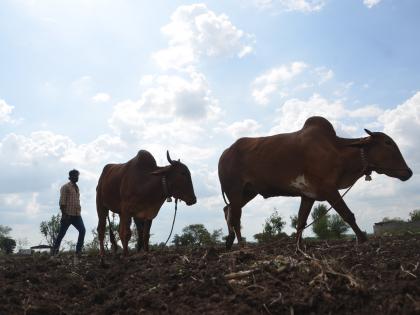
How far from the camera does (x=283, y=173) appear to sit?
8125 mm

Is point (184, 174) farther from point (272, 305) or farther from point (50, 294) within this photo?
point (272, 305)

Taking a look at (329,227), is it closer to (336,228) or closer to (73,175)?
(336,228)

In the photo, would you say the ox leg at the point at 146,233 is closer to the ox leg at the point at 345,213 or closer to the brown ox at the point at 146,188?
the brown ox at the point at 146,188

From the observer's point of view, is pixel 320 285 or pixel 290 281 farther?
pixel 290 281

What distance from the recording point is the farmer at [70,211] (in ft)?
36.3

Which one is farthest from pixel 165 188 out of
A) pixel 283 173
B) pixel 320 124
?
pixel 320 124

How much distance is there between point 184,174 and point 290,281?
5.51 m

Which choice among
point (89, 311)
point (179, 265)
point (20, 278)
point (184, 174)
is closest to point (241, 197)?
point (184, 174)

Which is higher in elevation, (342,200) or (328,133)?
(328,133)

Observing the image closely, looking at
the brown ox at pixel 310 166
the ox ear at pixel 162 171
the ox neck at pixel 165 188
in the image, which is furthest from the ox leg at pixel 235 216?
the ox ear at pixel 162 171

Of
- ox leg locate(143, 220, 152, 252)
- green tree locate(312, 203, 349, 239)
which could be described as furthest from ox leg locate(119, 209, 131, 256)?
green tree locate(312, 203, 349, 239)

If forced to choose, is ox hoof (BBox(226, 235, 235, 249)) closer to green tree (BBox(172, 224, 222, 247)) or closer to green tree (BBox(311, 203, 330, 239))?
green tree (BBox(172, 224, 222, 247))

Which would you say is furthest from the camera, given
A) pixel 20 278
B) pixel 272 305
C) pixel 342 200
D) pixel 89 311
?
pixel 342 200

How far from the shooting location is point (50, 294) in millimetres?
5645
